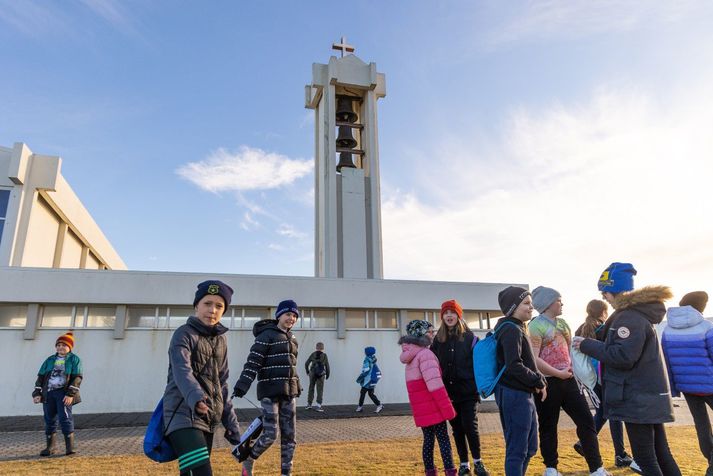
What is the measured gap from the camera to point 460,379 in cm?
521

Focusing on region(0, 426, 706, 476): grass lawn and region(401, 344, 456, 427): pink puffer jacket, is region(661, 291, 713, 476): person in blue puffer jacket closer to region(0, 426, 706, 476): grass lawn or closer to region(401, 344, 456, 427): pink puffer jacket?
region(0, 426, 706, 476): grass lawn

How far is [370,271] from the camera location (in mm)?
22234

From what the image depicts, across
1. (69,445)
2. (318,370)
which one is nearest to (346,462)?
(69,445)

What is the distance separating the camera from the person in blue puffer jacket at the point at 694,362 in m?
4.80

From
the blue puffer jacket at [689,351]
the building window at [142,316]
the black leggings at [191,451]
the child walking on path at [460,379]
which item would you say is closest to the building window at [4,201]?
the building window at [142,316]

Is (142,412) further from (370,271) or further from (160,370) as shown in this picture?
(370,271)

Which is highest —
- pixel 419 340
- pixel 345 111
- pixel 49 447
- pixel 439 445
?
pixel 345 111

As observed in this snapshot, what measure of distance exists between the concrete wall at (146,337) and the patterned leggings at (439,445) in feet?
34.5

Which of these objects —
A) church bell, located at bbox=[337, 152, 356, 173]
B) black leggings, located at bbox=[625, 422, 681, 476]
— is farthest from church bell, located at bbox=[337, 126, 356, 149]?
black leggings, located at bbox=[625, 422, 681, 476]

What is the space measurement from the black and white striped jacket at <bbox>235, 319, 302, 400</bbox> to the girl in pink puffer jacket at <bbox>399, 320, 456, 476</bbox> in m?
1.19

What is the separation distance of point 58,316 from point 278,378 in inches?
471

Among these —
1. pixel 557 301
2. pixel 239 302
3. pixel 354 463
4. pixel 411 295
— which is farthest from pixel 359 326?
pixel 557 301

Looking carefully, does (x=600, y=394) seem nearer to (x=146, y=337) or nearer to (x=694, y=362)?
(x=694, y=362)

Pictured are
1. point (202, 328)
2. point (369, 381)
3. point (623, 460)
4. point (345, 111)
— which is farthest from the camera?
point (345, 111)
